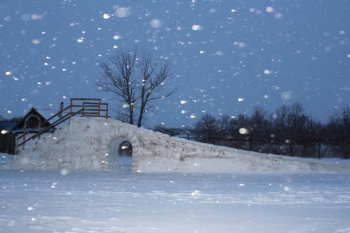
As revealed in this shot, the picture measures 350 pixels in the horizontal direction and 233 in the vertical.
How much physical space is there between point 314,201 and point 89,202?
18.9 ft

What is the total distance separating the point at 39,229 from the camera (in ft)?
24.0

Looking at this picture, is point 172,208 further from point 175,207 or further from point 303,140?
point 303,140

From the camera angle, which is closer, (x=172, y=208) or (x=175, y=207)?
(x=172, y=208)

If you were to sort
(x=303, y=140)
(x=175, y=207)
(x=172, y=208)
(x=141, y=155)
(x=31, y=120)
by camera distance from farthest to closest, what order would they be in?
(x=31, y=120)
(x=303, y=140)
(x=141, y=155)
(x=175, y=207)
(x=172, y=208)

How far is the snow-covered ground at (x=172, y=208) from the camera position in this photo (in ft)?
25.4

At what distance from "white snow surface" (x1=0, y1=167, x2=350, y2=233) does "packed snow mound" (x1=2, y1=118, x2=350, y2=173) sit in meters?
7.04

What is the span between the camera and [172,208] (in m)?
9.83

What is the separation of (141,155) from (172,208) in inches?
505

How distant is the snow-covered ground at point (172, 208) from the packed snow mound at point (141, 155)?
6.83 metres

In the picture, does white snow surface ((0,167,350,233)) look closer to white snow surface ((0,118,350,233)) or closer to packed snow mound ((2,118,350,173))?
white snow surface ((0,118,350,233))

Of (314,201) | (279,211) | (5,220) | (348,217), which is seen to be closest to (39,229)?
(5,220)

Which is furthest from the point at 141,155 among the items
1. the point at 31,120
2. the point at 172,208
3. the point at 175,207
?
the point at 31,120

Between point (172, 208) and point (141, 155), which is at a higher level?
point (141, 155)

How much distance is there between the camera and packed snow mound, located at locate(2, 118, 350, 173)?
21.7m
